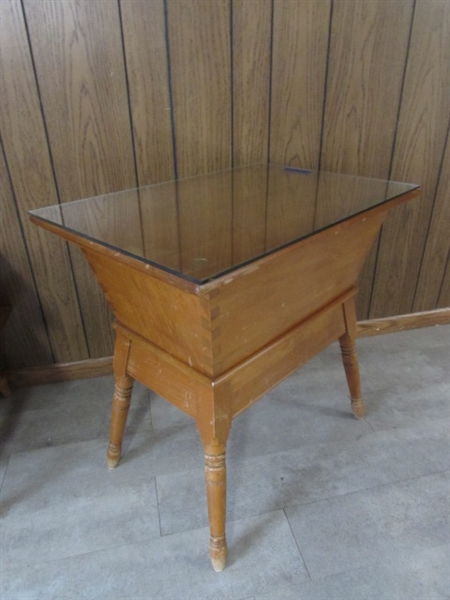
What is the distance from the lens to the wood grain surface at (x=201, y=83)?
1.21 meters

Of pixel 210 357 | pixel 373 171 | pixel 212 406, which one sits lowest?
pixel 212 406

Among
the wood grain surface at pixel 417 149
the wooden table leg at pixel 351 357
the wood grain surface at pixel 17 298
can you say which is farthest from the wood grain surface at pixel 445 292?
the wood grain surface at pixel 17 298

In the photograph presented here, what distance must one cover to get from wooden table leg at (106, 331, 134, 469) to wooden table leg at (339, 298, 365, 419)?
59 cm

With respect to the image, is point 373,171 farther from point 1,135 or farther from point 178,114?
point 1,135

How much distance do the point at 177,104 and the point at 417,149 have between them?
86cm

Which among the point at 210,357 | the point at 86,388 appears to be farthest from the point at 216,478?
the point at 86,388

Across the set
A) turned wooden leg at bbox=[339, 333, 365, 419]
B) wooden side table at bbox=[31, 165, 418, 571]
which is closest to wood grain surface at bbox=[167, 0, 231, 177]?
wooden side table at bbox=[31, 165, 418, 571]

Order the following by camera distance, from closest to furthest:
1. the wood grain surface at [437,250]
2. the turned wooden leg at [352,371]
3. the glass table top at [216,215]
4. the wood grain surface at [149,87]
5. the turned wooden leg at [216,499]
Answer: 1. the glass table top at [216,215]
2. the turned wooden leg at [216,499]
3. the wood grain surface at [149,87]
4. the turned wooden leg at [352,371]
5. the wood grain surface at [437,250]

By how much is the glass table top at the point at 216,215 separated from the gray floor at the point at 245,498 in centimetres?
73

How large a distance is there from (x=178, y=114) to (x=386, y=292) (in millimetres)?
1077

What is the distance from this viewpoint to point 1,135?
122 centimetres

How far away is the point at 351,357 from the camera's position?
1325 mm

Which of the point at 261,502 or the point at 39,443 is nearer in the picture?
the point at 261,502

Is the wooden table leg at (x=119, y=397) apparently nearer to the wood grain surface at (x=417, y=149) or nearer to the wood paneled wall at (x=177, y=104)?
the wood paneled wall at (x=177, y=104)
